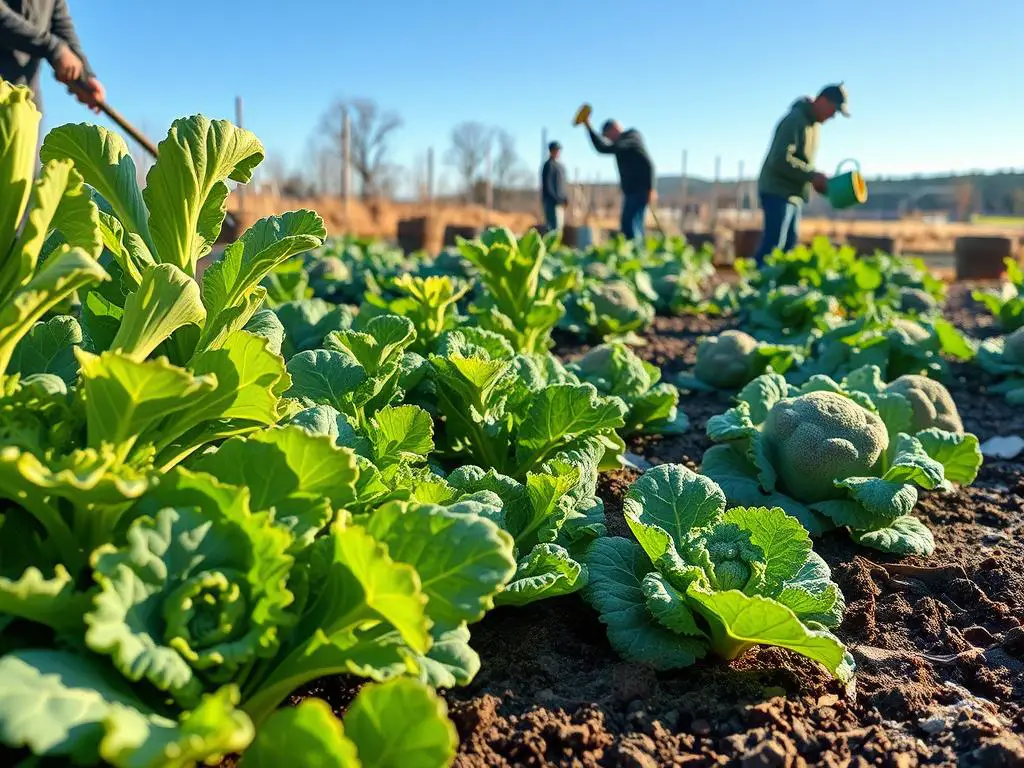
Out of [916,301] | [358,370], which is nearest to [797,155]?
[916,301]

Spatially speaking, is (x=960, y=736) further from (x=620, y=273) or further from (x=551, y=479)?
(x=620, y=273)

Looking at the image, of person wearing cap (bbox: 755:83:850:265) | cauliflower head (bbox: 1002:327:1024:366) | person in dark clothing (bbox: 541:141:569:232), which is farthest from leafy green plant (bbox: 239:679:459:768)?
person in dark clothing (bbox: 541:141:569:232)

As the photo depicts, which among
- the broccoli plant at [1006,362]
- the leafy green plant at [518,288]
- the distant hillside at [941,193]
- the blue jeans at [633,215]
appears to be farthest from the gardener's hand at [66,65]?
the distant hillside at [941,193]

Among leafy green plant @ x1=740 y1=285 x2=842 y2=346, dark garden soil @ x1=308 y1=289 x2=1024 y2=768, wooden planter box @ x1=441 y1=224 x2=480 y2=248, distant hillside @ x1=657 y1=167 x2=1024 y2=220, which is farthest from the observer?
distant hillside @ x1=657 y1=167 x2=1024 y2=220

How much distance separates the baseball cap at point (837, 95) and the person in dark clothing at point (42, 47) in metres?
6.59

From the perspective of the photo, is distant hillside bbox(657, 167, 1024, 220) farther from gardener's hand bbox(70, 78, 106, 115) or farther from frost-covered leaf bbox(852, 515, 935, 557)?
frost-covered leaf bbox(852, 515, 935, 557)

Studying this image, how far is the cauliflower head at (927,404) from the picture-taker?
3.38 meters

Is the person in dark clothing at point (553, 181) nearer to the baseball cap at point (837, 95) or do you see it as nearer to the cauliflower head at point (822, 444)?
the baseball cap at point (837, 95)

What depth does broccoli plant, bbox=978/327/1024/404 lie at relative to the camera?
15.6 feet

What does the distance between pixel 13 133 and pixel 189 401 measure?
49 cm

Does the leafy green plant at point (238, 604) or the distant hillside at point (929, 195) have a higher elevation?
the distant hillside at point (929, 195)

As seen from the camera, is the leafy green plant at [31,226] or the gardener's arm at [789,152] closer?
the leafy green plant at [31,226]

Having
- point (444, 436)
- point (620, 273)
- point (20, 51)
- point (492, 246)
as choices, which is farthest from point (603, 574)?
point (620, 273)

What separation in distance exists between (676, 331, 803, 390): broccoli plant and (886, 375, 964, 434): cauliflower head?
926 millimetres
